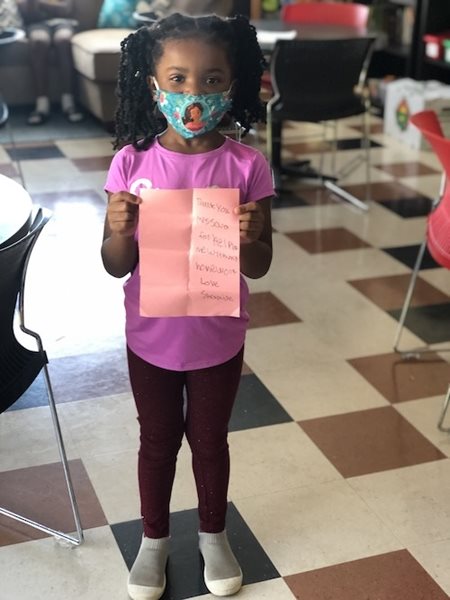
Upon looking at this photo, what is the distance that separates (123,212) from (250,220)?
22 centimetres

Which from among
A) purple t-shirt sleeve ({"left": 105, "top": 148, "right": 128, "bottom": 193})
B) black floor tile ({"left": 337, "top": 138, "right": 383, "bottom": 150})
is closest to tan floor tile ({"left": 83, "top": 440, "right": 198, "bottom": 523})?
purple t-shirt sleeve ({"left": 105, "top": 148, "right": 128, "bottom": 193})

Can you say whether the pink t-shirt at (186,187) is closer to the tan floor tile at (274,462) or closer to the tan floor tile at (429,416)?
the tan floor tile at (274,462)

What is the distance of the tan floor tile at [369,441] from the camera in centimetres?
240

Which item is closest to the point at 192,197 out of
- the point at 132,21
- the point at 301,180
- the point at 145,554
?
the point at 145,554

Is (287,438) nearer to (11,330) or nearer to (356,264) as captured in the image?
(11,330)

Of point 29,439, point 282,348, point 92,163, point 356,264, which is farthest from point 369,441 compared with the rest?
point 92,163

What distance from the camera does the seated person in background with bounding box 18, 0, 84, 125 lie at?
5910 millimetres

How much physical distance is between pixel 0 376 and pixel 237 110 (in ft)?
2.37

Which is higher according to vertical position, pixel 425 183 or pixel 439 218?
pixel 439 218

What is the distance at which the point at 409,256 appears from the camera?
12.5ft

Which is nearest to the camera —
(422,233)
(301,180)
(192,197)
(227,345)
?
(192,197)

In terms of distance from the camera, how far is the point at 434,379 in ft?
9.34

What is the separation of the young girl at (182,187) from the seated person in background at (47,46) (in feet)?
14.4

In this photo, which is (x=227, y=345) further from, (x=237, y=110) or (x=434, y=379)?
(x=434, y=379)
